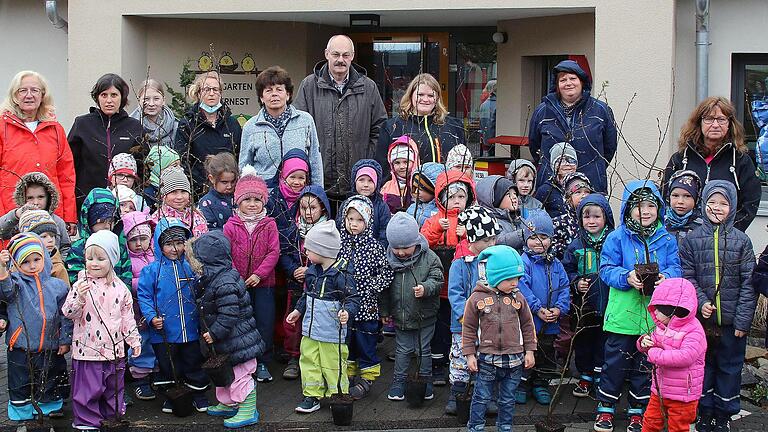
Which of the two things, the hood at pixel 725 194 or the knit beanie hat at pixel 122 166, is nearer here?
the hood at pixel 725 194

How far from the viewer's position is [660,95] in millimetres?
10961

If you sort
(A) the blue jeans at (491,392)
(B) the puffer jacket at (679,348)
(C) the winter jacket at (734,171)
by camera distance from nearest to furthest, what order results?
(B) the puffer jacket at (679,348)
(A) the blue jeans at (491,392)
(C) the winter jacket at (734,171)

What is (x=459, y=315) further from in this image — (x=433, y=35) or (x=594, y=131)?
(x=433, y=35)

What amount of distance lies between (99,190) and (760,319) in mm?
6025

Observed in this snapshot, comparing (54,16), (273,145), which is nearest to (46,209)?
(273,145)

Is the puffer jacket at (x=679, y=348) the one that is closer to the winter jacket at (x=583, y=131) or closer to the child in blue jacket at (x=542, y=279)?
the child in blue jacket at (x=542, y=279)

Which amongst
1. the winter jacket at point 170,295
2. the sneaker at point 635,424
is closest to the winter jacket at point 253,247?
the winter jacket at point 170,295

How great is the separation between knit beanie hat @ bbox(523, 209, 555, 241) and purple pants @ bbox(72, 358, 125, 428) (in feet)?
9.69

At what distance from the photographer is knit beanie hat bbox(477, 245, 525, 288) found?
616 centimetres

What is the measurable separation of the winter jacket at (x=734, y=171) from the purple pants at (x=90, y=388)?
4197 millimetres

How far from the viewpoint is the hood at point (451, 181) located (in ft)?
24.6

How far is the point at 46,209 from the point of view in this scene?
24.5ft

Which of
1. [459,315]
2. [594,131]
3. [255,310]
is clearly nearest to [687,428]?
[459,315]

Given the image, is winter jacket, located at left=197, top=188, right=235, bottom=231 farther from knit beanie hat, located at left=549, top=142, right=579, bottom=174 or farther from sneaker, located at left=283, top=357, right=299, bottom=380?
knit beanie hat, located at left=549, top=142, right=579, bottom=174
